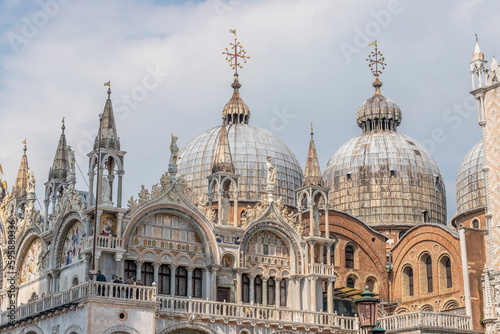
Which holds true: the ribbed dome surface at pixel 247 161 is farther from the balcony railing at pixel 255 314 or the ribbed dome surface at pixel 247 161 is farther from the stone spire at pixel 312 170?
the balcony railing at pixel 255 314

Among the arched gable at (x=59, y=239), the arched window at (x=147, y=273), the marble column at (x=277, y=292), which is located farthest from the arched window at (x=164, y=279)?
the marble column at (x=277, y=292)

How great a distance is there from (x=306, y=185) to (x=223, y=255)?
5.57 meters

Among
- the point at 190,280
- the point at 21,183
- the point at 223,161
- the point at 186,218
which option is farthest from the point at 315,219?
the point at 21,183

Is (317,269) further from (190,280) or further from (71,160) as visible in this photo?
(71,160)

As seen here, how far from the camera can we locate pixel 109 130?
34969 mm

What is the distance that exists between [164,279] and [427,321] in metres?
10.9

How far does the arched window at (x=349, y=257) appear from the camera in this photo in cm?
4747

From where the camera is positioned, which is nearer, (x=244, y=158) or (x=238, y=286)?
(x=238, y=286)

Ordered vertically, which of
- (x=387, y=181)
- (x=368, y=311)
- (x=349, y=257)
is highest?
(x=387, y=181)

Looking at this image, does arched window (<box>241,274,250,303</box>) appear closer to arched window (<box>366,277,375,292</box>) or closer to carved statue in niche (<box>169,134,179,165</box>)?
→ carved statue in niche (<box>169,134,179,165</box>)

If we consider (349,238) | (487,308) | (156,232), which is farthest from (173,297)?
(349,238)

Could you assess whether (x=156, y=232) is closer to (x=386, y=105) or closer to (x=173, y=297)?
(x=173, y=297)

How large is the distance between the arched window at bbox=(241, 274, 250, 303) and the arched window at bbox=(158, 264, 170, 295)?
3386mm

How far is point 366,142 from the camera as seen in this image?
189ft
